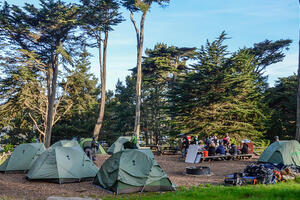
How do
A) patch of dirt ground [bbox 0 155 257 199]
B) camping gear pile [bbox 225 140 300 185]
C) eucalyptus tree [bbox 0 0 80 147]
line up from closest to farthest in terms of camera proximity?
patch of dirt ground [bbox 0 155 257 199]
camping gear pile [bbox 225 140 300 185]
eucalyptus tree [bbox 0 0 80 147]

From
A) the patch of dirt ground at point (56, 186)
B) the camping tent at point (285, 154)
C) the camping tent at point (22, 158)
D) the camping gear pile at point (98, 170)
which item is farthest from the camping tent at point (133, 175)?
the camping tent at point (285, 154)

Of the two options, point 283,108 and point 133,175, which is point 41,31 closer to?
point 133,175

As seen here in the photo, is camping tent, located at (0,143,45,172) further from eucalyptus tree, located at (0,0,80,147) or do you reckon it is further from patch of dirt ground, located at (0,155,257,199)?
eucalyptus tree, located at (0,0,80,147)

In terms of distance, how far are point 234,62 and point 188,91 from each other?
15.6ft

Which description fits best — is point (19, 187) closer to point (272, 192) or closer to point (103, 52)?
point (272, 192)

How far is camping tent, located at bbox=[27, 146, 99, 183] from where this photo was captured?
1001cm

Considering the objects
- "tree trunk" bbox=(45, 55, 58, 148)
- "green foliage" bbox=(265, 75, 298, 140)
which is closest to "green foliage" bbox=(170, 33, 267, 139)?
"green foliage" bbox=(265, 75, 298, 140)

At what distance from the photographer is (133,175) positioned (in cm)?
867

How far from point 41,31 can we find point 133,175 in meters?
17.2

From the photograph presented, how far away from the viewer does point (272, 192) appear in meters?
6.88

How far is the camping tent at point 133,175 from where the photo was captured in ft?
27.9

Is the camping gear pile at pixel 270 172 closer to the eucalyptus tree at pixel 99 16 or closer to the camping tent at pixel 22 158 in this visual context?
the camping tent at pixel 22 158

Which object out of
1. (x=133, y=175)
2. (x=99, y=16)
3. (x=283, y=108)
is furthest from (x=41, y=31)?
(x=283, y=108)

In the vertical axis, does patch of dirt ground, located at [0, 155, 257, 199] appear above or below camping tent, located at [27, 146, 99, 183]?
below
